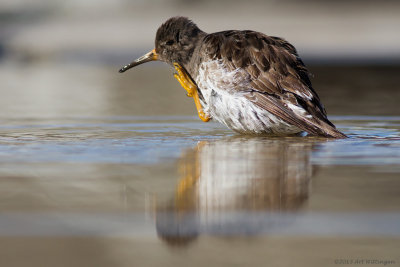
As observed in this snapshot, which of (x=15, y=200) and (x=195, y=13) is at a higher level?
(x=195, y=13)

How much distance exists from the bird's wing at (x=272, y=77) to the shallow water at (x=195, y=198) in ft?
0.80

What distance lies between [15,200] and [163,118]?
17.1ft

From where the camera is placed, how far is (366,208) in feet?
15.8

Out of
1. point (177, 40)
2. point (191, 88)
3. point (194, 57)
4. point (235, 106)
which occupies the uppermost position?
point (177, 40)

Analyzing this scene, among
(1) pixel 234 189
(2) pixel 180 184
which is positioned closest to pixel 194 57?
(2) pixel 180 184

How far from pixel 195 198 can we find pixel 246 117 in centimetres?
288

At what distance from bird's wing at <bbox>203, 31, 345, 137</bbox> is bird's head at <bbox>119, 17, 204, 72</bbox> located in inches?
22.1

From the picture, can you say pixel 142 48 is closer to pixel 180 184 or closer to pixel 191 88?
pixel 191 88

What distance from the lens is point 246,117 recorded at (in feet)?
25.6

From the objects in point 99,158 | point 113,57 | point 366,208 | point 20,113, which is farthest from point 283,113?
point 113,57

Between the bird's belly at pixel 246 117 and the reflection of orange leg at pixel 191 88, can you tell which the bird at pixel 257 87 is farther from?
the reflection of orange leg at pixel 191 88

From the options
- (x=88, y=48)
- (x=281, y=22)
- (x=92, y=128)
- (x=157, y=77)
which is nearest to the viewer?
(x=92, y=128)

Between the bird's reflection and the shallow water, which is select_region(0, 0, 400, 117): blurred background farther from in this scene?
the bird's reflection

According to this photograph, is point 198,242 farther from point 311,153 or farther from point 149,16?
point 149,16
